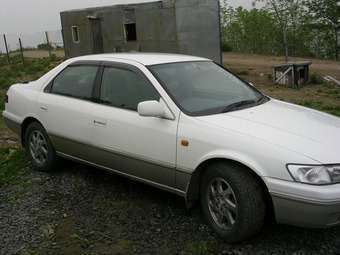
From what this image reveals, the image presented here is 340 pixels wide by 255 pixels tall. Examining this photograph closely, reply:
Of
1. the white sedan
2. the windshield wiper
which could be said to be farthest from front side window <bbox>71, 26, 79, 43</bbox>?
the windshield wiper

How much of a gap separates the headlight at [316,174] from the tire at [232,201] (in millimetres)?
361

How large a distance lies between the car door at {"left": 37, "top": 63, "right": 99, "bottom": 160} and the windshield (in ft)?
3.03

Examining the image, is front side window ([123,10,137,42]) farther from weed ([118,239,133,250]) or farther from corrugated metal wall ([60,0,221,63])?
weed ([118,239,133,250])

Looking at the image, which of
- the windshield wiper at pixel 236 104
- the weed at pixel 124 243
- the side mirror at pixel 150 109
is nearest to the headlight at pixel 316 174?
the windshield wiper at pixel 236 104

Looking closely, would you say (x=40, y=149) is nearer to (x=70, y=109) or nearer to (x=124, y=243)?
(x=70, y=109)

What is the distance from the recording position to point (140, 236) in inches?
145

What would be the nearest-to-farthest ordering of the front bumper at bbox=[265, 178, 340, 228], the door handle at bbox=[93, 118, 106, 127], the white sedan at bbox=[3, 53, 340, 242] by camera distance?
1. the front bumper at bbox=[265, 178, 340, 228]
2. the white sedan at bbox=[3, 53, 340, 242]
3. the door handle at bbox=[93, 118, 106, 127]

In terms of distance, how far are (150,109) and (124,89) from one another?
738mm

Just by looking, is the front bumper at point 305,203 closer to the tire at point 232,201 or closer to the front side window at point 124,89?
the tire at point 232,201

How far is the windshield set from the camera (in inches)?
154

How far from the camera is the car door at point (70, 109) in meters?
4.54

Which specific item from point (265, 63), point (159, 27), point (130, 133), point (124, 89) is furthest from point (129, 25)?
point (130, 133)

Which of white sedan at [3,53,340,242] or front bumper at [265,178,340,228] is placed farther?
white sedan at [3,53,340,242]

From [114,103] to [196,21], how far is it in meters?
10.6
